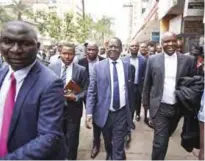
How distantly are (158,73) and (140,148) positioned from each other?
1873 millimetres

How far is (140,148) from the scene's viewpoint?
594 cm

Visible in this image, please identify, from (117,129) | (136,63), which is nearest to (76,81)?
(117,129)

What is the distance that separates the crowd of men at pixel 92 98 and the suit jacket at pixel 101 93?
12 millimetres

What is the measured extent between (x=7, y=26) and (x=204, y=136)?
1949 mm

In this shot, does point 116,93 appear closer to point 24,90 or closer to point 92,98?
point 92,98

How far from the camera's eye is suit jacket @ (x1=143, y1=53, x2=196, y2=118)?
174 inches

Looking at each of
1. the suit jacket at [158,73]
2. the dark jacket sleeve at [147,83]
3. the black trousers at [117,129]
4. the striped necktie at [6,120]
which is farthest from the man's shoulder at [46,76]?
the dark jacket sleeve at [147,83]

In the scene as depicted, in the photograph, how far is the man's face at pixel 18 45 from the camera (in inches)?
80.5

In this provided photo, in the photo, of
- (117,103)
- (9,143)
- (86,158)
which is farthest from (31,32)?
(86,158)

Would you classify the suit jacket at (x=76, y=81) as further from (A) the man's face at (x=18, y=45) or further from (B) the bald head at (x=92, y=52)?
(A) the man's face at (x=18, y=45)

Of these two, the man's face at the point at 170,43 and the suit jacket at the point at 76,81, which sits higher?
the man's face at the point at 170,43

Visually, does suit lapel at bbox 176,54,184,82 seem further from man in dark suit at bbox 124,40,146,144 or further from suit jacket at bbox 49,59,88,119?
man in dark suit at bbox 124,40,146,144

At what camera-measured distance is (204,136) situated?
3131 mm

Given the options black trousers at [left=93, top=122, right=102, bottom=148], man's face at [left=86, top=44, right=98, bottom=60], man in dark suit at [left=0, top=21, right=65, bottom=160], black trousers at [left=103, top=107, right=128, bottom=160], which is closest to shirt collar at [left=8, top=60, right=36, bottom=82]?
man in dark suit at [left=0, top=21, right=65, bottom=160]
